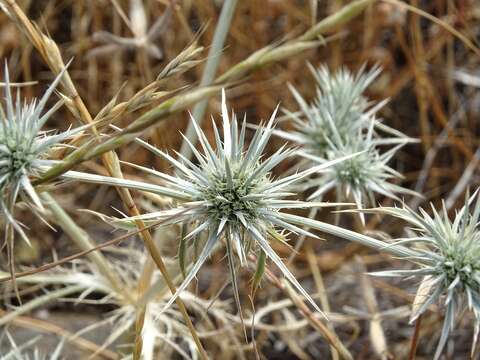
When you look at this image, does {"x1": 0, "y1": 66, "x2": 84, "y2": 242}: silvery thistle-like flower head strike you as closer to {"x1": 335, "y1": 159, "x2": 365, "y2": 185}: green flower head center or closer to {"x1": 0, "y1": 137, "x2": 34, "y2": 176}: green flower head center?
{"x1": 0, "y1": 137, "x2": 34, "y2": 176}: green flower head center

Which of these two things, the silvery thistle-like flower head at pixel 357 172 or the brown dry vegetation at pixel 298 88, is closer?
the silvery thistle-like flower head at pixel 357 172

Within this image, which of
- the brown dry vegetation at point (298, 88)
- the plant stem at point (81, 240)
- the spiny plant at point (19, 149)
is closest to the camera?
A: the spiny plant at point (19, 149)

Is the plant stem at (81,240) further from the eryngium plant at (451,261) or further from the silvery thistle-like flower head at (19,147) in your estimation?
the eryngium plant at (451,261)

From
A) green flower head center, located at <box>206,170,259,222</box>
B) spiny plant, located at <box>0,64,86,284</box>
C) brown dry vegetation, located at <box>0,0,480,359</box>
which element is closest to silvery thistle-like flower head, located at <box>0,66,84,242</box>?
spiny plant, located at <box>0,64,86,284</box>

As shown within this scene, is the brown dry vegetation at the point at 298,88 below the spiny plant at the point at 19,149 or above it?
above

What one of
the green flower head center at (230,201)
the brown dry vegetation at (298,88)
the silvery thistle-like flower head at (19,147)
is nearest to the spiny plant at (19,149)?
the silvery thistle-like flower head at (19,147)

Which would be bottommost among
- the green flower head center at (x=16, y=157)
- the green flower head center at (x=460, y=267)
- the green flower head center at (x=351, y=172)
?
the green flower head center at (x=460, y=267)

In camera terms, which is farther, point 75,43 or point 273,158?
point 75,43

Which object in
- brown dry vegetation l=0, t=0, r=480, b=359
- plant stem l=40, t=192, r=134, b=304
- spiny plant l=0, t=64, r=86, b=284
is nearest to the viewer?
spiny plant l=0, t=64, r=86, b=284

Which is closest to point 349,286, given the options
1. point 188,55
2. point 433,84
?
point 433,84

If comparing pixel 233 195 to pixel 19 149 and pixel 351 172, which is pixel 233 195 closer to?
pixel 19 149

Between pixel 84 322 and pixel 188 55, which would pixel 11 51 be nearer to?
Answer: pixel 84 322
